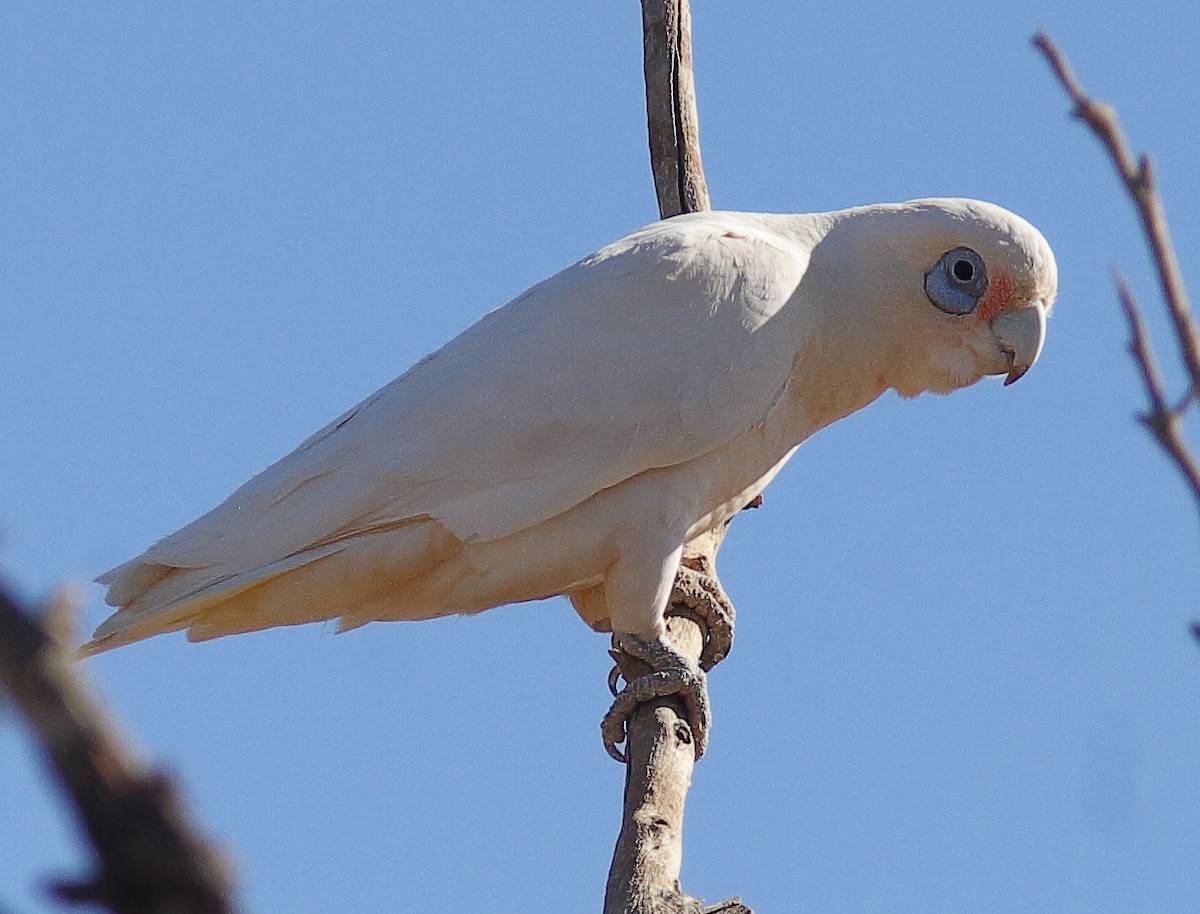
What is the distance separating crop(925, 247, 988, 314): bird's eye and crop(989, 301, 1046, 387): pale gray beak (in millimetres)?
121

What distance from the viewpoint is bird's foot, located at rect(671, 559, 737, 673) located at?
517 centimetres

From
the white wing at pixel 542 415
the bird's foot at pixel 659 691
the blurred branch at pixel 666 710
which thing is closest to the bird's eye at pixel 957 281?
the white wing at pixel 542 415

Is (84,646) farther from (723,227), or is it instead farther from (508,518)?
(723,227)

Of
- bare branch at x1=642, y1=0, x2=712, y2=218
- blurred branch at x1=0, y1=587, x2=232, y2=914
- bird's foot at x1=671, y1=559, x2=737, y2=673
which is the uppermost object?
bare branch at x1=642, y1=0, x2=712, y2=218

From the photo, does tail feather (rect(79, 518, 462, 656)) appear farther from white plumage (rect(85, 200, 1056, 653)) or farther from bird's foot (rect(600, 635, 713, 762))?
bird's foot (rect(600, 635, 713, 762))

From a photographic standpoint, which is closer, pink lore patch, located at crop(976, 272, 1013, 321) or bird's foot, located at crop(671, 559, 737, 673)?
pink lore patch, located at crop(976, 272, 1013, 321)

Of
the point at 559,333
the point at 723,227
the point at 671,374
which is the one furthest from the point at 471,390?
the point at 723,227

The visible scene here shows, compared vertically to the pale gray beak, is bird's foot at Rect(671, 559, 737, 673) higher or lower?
lower

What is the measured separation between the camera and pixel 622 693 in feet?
15.1

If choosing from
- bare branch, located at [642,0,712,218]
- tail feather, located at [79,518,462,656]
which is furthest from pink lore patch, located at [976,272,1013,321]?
tail feather, located at [79,518,462,656]

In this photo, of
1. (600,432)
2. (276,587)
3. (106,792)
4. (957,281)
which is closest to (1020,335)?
(957,281)

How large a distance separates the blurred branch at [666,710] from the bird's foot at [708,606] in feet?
0.05

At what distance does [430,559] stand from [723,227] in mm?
1463

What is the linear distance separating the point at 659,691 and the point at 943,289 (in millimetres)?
1618
